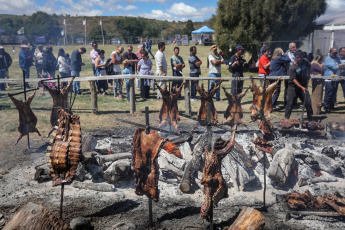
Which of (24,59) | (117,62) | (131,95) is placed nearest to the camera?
(131,95)

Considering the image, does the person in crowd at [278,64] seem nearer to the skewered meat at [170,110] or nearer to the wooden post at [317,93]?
the wooden post at [317,93]

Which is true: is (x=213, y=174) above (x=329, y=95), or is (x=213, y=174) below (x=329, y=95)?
below

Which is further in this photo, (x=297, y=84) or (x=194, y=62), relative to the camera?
(x=194, y=62)

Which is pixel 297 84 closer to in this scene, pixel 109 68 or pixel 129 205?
pixel 129 205

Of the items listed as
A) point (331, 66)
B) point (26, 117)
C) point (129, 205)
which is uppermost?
point (331, 66)

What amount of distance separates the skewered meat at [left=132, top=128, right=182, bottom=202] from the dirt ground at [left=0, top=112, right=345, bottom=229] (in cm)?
60

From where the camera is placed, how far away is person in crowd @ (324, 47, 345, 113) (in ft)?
36.8

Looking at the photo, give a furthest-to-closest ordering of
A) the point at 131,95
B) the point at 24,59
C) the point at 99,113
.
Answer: the point at 24,59
the point at 99,113
the point at 131,95

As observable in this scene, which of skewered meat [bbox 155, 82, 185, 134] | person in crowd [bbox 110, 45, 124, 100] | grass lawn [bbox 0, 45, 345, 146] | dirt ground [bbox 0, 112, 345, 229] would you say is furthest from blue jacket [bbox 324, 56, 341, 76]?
person in crowd [bbox 110, 45, 124, 100]

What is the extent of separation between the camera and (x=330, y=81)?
36.9 ft

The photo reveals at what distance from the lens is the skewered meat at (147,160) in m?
4.36

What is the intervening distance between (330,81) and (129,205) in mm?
9056

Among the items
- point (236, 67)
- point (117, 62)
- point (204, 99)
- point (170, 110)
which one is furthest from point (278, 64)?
point (117, 62)

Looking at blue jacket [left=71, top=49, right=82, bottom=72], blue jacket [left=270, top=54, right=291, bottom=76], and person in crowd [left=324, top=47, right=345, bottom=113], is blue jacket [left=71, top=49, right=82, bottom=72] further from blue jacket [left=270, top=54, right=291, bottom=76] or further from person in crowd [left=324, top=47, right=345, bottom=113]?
person in crowd [left=324, top=47, right=345, bottom=113]
